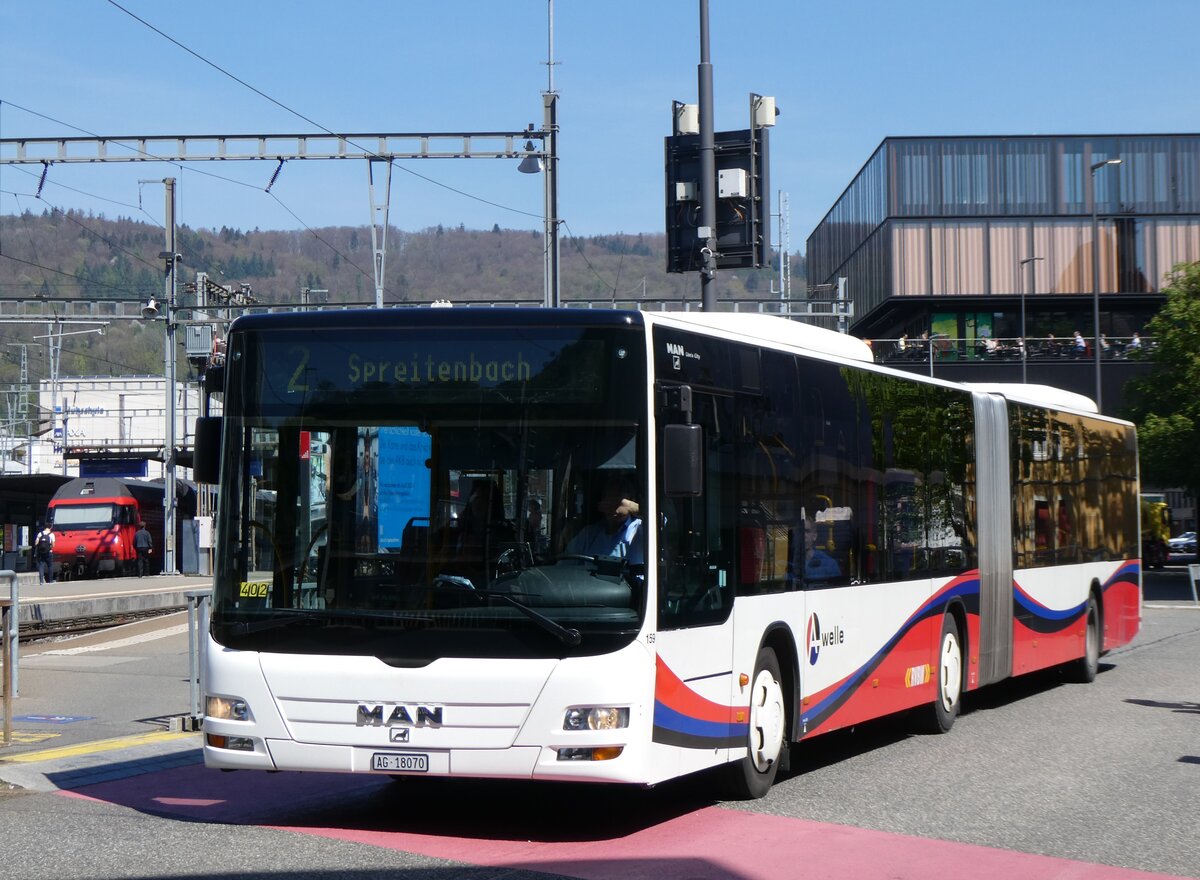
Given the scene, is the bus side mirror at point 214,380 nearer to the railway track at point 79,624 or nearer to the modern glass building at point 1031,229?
the railway track at point 79,624

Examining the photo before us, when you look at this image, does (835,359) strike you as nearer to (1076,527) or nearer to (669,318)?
(669,318)

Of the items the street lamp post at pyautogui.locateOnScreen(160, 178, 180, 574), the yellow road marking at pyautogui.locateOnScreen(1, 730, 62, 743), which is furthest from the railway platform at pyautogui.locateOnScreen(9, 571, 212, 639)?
the yellow road marking at pyautogui.locateOnScreen(1, 730, 62, 743)

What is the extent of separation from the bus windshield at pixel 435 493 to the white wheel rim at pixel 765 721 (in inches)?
71.5

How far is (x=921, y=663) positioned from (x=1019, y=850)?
16.3ft

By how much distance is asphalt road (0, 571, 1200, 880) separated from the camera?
766 centimetres

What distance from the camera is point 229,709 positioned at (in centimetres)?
872

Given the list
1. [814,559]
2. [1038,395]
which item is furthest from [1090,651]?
[814,559]

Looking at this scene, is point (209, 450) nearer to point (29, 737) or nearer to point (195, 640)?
point (29, 737)

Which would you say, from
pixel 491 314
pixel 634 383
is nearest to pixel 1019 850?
pixel 634 383

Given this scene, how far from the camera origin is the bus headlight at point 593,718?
26.9 ft

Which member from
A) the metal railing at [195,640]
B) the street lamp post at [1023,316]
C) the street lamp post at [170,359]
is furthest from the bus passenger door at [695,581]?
the street lamp post at [1023,316]

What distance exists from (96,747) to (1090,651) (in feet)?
36.9

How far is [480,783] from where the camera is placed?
10.8m

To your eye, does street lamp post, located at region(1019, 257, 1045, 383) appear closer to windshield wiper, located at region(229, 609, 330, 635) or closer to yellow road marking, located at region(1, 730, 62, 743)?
yellow road marking, located at region(1, 730, 62, 743)
